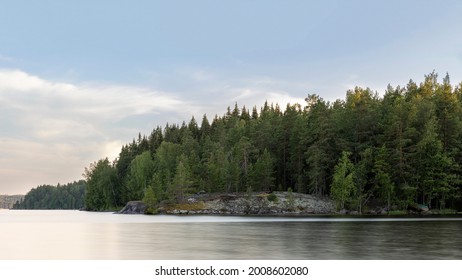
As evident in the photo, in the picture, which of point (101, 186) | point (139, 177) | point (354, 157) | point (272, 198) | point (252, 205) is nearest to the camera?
point (272, 198)

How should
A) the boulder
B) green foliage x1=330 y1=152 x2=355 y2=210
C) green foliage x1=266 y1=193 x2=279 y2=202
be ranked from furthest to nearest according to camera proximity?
the boulder < green foliage x1=266 y1=193 x2=279 y2=202 < green foliage x1=330 y1=152 x2=355 y2=210

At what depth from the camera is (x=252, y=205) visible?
110 metres

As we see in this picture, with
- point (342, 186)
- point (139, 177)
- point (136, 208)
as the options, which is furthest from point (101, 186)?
point (342, 186)

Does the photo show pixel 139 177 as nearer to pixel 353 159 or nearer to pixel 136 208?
pixel 136 208

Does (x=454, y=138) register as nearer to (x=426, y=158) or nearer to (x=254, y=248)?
(x=426, y=158)

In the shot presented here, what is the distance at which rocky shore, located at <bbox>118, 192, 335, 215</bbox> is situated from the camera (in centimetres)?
10794

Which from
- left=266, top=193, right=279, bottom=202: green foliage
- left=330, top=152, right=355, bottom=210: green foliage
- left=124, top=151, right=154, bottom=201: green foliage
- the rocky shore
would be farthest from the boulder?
left=330, top=152, right=355, bottom=210: green foliage

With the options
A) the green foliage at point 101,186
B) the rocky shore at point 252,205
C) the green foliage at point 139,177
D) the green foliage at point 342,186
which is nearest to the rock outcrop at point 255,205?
the rocky shore at point 252,205

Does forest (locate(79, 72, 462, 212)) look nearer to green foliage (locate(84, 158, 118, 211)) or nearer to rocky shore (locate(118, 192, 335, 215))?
rocky shore (locate(118, 192, 335, 215))

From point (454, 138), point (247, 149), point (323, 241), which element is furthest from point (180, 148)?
point (323, 241)

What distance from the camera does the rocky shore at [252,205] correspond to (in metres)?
108

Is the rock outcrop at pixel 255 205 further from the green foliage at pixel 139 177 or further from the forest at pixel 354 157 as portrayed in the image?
the green foliage at pixel 139 177
